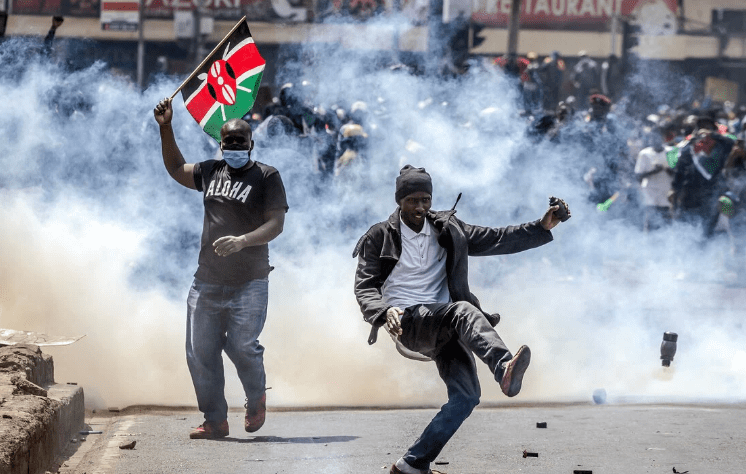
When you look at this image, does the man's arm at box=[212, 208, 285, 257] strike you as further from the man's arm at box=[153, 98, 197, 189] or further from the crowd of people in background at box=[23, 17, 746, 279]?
the crowd of people in background at box=[23, 17, 746, 279]

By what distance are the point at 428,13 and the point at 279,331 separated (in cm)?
1036

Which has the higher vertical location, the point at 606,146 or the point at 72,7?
the point at 72,7

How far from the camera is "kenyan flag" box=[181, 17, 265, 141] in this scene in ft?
23.0

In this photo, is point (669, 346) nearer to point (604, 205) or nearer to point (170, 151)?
point (170, 151)

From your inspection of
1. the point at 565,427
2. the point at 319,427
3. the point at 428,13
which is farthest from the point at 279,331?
the point at 428,13

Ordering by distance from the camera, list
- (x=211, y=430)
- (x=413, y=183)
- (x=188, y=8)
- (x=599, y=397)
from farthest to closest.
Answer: (x=188, y=8) < (x=599, y=397) < (x=211, y=430) < (x=413, y=183)

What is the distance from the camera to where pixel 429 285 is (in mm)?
5469

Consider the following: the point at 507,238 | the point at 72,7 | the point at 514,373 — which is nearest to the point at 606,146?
the point at 507,238

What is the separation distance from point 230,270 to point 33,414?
1.24m

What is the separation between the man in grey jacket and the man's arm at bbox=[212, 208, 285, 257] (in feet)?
2.55

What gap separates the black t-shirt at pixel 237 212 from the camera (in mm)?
6332

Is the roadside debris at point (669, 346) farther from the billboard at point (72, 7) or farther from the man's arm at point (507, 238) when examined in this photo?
the billboard at point (72, 7)

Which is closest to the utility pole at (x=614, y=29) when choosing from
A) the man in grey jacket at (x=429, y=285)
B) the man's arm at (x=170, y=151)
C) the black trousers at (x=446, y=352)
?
the man's arm at (x=170, y=151)

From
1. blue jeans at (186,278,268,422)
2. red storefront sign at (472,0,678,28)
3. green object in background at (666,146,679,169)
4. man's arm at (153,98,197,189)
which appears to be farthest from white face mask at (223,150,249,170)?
red storefront sign at (472,0,678,28)
